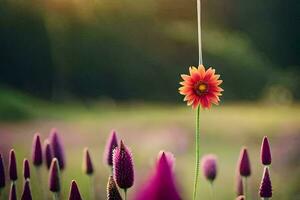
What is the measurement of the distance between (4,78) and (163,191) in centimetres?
415

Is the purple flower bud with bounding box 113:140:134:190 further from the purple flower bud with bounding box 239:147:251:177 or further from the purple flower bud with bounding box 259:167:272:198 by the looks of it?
the purple flower bud with bounding box 239:147:251:177

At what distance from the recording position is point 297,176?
342cm

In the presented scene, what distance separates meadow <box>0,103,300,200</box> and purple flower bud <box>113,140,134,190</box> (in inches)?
72.6

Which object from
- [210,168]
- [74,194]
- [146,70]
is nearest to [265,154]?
[210,168]

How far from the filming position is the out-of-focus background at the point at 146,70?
4027mm

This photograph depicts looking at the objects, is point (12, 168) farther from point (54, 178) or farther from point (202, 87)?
point (202, 87)

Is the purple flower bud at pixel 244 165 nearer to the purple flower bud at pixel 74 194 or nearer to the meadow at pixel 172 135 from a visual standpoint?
the purple flower bud at pixel 74 194

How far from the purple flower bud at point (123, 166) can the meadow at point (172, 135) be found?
184 centimetres

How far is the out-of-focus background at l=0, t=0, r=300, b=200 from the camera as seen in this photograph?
13.2 ft

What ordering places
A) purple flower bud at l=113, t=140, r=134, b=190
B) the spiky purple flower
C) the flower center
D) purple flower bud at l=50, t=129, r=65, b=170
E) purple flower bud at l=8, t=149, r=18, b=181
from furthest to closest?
A: purple flower bud at l=50, t=129, r=65, b=170 → purple flower bud at l=8, t=149, r=18, b=181 → the flower center → purple flower bud at l=113, t=140, r=134, b=190 → the spiky purple flower

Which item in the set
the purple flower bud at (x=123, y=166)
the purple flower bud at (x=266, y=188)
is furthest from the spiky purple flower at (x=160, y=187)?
the purple flower bud at (x=266, y=188)

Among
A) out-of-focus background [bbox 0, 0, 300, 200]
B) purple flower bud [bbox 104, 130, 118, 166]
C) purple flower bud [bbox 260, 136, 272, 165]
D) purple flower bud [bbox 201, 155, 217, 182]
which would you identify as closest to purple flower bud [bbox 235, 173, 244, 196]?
purple flower bud [bbox 201, 155, 217, 182]

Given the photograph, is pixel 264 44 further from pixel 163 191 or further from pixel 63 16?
pixel 163 191

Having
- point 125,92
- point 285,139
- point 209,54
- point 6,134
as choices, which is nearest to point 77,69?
point 125,92
